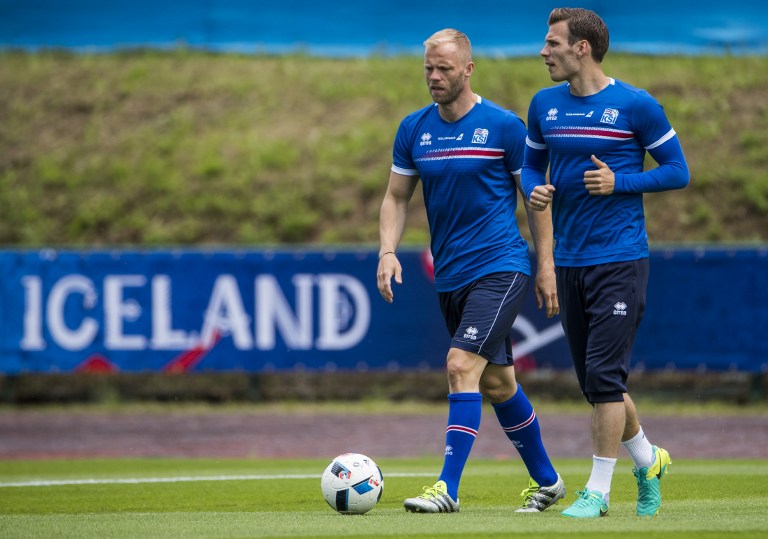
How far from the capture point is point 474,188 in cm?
770

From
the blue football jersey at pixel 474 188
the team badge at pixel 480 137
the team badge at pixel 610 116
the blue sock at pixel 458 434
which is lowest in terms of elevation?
the blue sock at pixel 458 434

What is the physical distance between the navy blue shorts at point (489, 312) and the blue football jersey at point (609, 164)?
1.48 feet

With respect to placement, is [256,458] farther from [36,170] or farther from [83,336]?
[36,170]

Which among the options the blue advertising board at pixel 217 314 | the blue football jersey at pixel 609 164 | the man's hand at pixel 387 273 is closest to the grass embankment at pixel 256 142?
the blue advertising board at pixel 217 314

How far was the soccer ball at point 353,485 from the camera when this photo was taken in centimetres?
745

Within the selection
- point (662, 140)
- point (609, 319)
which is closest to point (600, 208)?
point (662, 140)

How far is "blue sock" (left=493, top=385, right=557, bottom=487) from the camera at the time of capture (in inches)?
309

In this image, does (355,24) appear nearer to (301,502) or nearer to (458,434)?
(301,502)

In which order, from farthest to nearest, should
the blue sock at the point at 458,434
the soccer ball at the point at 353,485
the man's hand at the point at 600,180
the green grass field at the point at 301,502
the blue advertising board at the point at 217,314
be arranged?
1. the blue advertising board at the point at 217,314
2. the soccer ball at the point at 353,485
3. the blue sock at the point at 458,434
4. the man's hand at the point at 600,180
5. the green grass field at the point at 301,502

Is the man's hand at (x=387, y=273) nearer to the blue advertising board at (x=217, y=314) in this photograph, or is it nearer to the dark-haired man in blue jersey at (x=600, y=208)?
the dark-haired man in blue jersey at (x=600, y=208)

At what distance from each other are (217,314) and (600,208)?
11.6 m

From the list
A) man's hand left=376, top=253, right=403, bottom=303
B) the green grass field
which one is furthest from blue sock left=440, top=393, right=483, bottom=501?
man's hand left=376, top=253, right=403, bottom=303

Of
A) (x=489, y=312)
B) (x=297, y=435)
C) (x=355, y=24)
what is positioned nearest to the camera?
(x=489, y=312)

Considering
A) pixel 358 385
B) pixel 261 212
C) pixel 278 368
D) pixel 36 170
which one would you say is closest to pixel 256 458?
pixel 278 368
